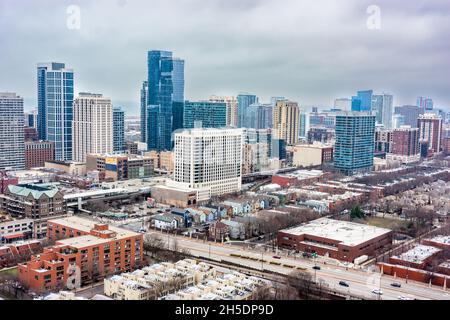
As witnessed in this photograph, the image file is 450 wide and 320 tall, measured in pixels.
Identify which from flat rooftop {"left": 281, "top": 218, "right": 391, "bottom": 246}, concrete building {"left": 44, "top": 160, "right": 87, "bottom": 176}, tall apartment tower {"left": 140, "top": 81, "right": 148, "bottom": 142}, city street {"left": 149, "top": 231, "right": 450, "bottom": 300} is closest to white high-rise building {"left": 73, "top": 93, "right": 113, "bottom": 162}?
concrete building {"left": 44, "top": 160, "right": 87, "bottom": 176}

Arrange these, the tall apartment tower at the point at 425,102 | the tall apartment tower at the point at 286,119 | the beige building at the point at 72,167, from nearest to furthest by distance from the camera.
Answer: the tall apartment tower at the point at 425,102 < the beige building at the point at 72,167 < the tall apartment tower at the point at 286,119

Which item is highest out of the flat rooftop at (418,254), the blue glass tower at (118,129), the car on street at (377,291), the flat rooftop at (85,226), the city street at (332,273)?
the blue glass tower at (118,129)

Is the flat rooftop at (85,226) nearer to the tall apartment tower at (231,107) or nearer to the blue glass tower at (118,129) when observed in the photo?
the blue glass tower at (118,129)

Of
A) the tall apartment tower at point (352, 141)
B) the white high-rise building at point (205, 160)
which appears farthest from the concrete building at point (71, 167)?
the tall apartment tower at point (352, 141)

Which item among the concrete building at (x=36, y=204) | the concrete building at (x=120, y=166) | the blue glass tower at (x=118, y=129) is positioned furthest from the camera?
the blue glass tower at (x=118, y=129)

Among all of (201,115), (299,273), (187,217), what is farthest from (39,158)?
(299,273)

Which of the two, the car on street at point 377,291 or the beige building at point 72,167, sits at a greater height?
the beige building at point 72,167

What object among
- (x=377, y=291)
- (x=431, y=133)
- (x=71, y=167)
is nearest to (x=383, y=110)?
(x=431, y=133)
